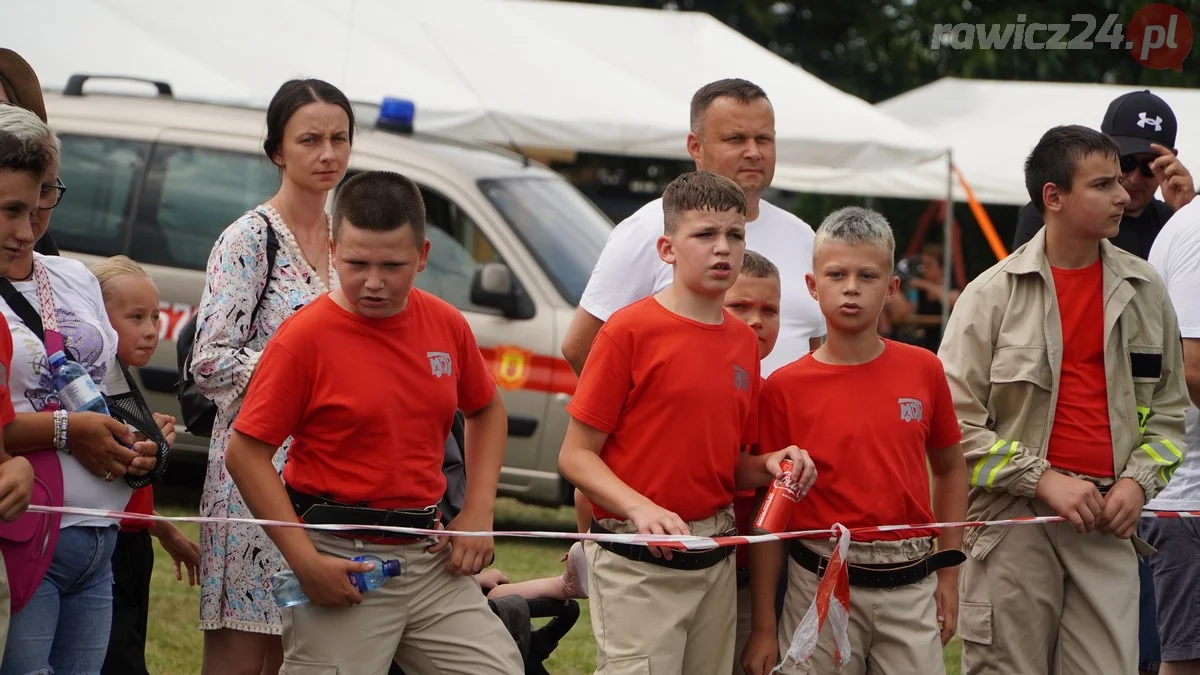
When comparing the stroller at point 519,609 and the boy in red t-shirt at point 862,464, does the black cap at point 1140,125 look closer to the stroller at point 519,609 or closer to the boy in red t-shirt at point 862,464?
the boy in red t-shirt at point 862,464

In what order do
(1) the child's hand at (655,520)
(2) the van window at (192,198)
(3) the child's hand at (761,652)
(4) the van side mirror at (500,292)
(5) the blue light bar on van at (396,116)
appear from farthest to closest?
(5) the blue light bar on van at (396,116), (2) the van window at (192,198), (4) the van side mirror at (500,292), (3) the child's hand at (761,652), (1) the child's hand at (655,520)

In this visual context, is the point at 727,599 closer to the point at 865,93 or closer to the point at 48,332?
the point at 48,332

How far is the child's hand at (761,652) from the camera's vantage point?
13.1ft

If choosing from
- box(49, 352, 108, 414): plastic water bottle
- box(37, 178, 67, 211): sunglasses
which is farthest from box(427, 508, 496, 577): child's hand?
box(37, 178, 67, 211): sunglasses

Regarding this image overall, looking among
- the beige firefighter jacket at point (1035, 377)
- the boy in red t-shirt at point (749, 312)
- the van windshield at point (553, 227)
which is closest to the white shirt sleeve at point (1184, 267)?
the beige firefighter jacket at point (1035, 377)

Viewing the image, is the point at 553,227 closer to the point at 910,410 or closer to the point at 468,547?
the point at 910,410

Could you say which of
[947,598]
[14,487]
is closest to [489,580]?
[947,598]

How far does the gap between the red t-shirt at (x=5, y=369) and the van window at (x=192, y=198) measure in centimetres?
552

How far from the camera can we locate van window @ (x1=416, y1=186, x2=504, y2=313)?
8.75 metres

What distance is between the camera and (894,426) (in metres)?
4.02

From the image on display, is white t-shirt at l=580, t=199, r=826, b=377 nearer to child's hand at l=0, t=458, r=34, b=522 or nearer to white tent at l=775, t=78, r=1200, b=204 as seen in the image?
child's hand at l=0, t=458, r=34, b=522

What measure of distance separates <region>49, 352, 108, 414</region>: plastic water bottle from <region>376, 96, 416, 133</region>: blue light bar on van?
5.80m

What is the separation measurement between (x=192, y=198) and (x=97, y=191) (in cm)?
59

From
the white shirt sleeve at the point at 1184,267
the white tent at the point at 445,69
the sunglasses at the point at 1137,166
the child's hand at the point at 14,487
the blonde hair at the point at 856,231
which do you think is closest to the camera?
the child's hand at the point at 14,487
